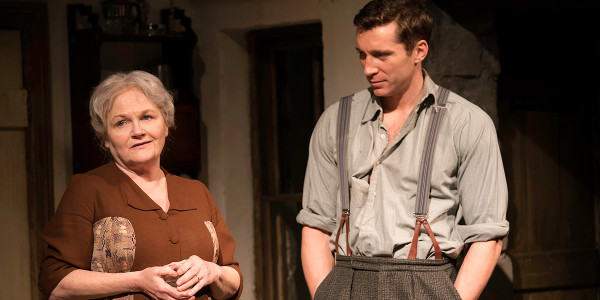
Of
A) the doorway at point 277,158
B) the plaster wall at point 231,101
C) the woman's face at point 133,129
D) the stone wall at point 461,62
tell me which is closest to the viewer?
the woman's face at point 133,129

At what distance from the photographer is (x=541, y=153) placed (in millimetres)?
4066

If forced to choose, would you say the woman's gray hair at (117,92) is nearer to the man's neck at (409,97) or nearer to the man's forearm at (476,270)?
the man's neck at (409,97)

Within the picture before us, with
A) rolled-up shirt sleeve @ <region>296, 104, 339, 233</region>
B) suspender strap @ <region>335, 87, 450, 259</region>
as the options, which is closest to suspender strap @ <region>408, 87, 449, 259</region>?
suspender strap @ <region>335, 87, 450, 259</region>

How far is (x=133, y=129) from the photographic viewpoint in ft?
7.38

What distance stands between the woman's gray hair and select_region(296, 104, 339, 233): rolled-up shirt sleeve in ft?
1.70

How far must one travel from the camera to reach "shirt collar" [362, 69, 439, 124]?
8.03 ft

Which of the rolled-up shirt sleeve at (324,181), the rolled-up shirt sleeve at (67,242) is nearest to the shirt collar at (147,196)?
the rolled-up shirt sleeve at (67,242)

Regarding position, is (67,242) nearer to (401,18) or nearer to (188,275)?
(188,275)

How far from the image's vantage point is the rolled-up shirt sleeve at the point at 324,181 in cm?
256

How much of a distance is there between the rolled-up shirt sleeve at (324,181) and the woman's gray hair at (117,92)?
1.70 feet

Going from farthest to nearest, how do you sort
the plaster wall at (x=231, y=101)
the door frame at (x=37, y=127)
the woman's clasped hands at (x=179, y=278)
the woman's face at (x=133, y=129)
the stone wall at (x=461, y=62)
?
the plaster wall at (x=231, y=101) → the door frame at (x=37, y=127) → the stone wall at (x=461, y=62) → the woman's face at (x=133, y=129) → the woman's clasped hands at (x=179, y=278)

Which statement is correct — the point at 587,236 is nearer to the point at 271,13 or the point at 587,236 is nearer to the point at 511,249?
the point at 511,249

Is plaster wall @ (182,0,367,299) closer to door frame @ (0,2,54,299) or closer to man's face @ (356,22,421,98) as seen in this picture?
door frame @ (0,2,54,299)

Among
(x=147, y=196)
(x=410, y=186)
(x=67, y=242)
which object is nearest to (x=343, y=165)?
(x=410, y=186)
